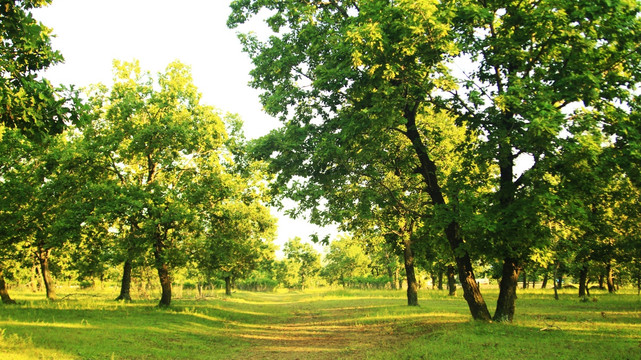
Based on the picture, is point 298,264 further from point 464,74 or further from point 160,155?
point 464,74

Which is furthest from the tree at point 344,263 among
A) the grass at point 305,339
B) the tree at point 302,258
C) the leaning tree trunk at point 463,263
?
the leaning tree trunk at point 463,263

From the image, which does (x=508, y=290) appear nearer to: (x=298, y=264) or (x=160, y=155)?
(x=160, y=155)

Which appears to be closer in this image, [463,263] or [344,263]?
[463,263]

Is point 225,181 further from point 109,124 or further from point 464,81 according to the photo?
point 464,81

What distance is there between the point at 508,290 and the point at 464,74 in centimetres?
923

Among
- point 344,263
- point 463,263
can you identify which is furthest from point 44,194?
point 344,263

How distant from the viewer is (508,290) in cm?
1605

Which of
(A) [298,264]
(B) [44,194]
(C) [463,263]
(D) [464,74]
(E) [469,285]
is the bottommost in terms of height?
(A) [298,264]

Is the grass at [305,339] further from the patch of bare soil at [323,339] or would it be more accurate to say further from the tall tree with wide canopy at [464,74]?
the tall tree with wide canopy at [464,74]

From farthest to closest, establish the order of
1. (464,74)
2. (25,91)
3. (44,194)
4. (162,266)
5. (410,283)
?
1. (410,283)
2. (162,266)
3. (44,194)
4. (464,74)
5. (25,91)

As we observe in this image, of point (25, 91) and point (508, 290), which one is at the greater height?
point (25, 91)

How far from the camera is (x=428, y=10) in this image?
1112cm

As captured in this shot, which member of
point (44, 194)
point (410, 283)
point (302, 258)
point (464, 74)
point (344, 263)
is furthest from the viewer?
point (302, 258)

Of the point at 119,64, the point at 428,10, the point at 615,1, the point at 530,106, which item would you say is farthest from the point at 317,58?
the point at 119,64
